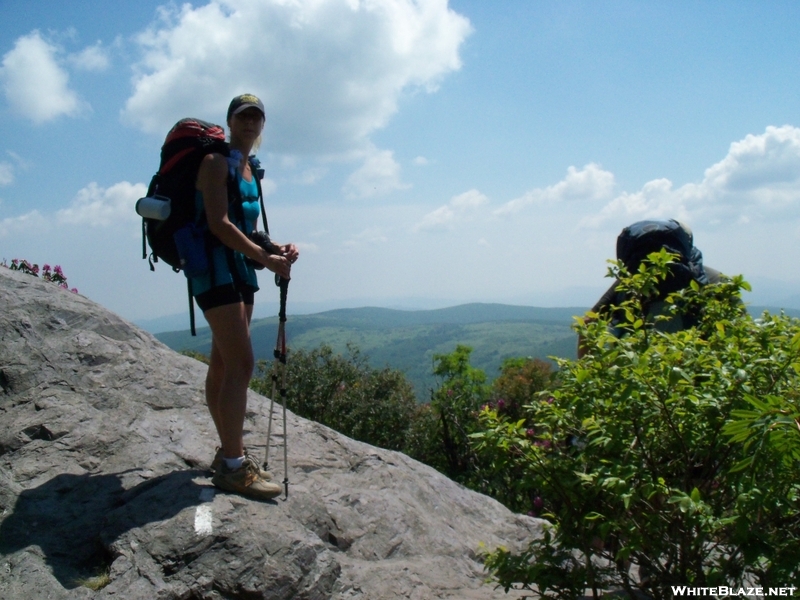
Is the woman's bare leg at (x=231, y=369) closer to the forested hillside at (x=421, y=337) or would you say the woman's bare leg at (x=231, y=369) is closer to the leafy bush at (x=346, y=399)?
the leafy bush at (x=346, y=399)

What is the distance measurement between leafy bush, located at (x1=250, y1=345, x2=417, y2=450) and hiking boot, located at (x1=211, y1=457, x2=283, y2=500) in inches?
255

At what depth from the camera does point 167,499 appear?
3.54m

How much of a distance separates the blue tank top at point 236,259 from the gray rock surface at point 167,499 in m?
1.19

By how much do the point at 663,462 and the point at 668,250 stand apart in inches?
66.3

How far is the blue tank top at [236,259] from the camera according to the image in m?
3.67

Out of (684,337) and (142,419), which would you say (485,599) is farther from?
(142,419)

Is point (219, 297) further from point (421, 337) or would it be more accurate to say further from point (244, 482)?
point (421, 337)

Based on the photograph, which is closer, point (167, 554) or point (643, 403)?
point (643, 403)

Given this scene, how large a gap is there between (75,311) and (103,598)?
10.8ft

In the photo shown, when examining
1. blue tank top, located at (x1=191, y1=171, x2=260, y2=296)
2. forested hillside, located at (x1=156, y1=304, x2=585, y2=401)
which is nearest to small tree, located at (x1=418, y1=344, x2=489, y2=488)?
blue tank top, located at (x1=191, y1=171, x2=260, y2=296)

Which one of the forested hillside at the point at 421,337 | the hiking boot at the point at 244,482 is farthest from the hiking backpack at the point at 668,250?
the forested hillside at the point at 421,337

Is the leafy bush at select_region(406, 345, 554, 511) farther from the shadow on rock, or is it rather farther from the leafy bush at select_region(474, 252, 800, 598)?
the leafy bush at select_region(474, 252, 800, 598)

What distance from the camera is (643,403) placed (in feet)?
8.57

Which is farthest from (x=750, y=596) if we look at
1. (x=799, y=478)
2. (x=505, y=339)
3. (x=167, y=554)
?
(x=505, y=339)
